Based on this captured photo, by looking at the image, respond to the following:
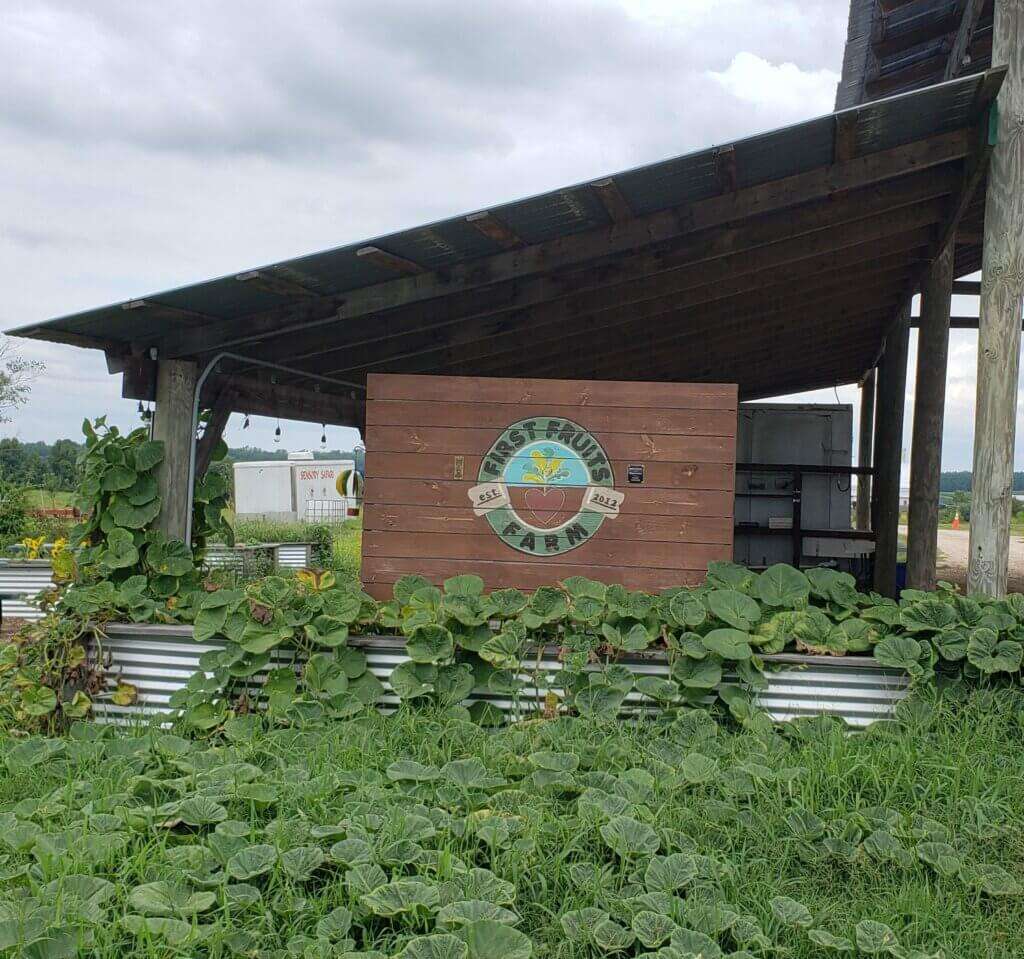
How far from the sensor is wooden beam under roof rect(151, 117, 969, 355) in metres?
5.20

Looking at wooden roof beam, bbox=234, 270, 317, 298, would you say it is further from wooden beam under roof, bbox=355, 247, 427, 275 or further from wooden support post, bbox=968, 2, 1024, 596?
wooden support post, bbox=968, 2, 1024, 596

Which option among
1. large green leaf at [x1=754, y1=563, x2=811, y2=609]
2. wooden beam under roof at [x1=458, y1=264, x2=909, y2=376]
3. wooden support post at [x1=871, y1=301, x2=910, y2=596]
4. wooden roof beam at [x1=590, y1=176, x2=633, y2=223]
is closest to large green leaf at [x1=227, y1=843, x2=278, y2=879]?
large green leaf at [x1=754, y1=563, x2=811, y2=609]

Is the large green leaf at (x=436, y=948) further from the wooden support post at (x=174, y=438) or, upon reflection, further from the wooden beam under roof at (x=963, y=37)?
the wooden beam under roof at (x=963, y=37)

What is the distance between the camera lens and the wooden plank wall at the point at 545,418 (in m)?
5.14

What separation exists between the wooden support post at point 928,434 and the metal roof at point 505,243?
210 centimetres

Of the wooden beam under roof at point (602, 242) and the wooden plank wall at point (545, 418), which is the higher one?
the wooden beam under roof at point (602, 242)

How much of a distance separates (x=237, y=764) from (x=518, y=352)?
518 cm

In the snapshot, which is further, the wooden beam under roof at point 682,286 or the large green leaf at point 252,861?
the wooden beam under roof at point 682,286

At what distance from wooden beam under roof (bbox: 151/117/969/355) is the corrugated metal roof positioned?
69 mm

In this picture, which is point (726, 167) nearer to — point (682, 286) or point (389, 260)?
point (389, 260)

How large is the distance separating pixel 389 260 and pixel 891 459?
672cm

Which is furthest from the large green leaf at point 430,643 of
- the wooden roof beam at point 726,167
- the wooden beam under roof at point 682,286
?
the wooden beam under roof at point 682,286

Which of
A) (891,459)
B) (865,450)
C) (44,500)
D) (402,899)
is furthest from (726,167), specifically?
(44,500)

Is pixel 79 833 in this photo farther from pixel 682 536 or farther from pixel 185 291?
pixel 682 536
